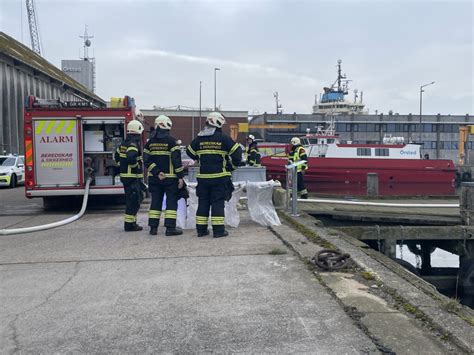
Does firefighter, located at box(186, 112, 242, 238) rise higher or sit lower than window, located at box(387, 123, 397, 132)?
lower

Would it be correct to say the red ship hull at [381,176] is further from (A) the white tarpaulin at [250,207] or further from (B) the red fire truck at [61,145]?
(A) the white tarpaulin at [250,207]

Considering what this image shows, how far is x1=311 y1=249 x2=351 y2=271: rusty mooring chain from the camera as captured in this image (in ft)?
15.4

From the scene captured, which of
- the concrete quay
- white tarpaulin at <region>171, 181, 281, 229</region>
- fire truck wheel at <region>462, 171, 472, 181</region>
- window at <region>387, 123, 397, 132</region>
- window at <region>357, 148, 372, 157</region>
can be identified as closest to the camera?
the concrete quay

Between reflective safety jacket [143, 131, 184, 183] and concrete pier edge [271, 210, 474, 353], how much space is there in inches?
69.6

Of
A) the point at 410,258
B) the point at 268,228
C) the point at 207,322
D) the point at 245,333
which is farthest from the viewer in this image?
the point at 410,258

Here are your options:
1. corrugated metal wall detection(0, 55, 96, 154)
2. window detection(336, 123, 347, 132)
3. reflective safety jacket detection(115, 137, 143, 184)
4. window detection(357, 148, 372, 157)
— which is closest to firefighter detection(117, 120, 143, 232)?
reflective safety jacket detection(115, 137, 143, 184)

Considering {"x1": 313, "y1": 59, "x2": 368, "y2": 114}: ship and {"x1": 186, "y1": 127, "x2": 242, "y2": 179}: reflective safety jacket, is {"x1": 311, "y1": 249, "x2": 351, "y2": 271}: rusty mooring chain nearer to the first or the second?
{"x1": 186, "y1": 127, "x2": 242, "y2": 179}: reflective safety jacket

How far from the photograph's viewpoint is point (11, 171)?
1989 cm

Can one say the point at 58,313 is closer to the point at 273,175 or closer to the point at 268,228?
the point at 268,228

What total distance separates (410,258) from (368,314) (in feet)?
25.1

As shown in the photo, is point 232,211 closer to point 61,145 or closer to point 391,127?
point 61,145

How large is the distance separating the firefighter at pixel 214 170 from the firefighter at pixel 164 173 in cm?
40

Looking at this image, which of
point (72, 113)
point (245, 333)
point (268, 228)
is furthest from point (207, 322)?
point (72, 113)

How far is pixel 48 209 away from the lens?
10.7 metres
